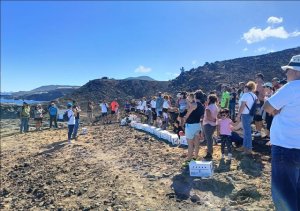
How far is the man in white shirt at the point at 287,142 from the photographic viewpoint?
4.04 metres

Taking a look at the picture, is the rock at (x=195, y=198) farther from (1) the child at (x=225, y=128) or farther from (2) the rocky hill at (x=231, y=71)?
(2) the rocky hill at (x=231, y=71)

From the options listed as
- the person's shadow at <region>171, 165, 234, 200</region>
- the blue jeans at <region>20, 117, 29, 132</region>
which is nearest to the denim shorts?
the person's shadow at <region>171, 165, 234, 200</region>

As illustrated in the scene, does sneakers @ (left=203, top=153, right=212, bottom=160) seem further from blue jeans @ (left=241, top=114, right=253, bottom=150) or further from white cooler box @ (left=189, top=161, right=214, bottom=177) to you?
white cooler box @ (left=189, top=161, right=214, bottom=177)

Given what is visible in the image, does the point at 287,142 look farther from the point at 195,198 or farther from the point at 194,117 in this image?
the point at 194,117

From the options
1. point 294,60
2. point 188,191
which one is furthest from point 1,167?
point 294,60

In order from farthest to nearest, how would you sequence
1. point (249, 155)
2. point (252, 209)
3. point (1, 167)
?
1. point (1, 167)
2. point (249, 155)
3. point (252, 209)

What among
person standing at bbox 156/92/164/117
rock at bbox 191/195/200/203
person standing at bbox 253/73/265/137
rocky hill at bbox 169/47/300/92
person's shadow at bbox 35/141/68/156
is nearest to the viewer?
rock at bbox 191/195/200/203

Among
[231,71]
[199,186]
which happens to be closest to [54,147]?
[199,186]

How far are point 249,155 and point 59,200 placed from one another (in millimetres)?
5292

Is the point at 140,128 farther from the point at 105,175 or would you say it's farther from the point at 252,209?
the point at 252,209

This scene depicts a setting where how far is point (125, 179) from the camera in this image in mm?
10148

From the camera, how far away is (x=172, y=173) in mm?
9695

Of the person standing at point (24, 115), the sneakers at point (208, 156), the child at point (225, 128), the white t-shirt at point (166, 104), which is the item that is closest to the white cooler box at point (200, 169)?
the sneakers at point (208, 156)

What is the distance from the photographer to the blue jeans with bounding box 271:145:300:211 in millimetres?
4027
